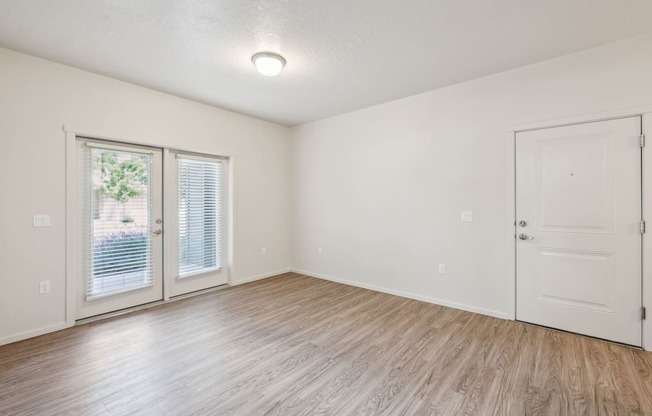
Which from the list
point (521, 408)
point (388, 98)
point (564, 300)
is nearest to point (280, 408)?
point (521, 408)

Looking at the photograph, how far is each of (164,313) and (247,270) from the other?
149 cm

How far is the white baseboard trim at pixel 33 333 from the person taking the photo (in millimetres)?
2627

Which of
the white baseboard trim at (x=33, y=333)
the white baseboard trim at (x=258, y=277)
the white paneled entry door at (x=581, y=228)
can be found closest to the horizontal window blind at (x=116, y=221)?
the white baseboard trim at (x=33, y=333)

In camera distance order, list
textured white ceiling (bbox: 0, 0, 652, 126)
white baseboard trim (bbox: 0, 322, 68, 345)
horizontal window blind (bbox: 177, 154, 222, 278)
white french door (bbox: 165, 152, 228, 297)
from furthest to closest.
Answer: horizontal window blind (bbox: 177, 154, 222, 278) < white french door (bbox: 165, 152, 228, 297) < white baseboard trim (bbox: 0, 322, 68, 345) < textured white ceiling (bbox: 0, 0, 652, 126)

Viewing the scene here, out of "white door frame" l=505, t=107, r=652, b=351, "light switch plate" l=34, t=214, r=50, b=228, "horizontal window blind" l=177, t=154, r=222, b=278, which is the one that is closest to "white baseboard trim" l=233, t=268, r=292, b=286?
"horizontal window blind" l=177, t=154, r=222, b=278

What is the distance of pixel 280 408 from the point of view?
1.81 metres

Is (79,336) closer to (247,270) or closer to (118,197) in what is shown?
(118,197)

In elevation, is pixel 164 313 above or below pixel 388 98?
below

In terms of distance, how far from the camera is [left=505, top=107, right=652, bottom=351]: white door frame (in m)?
2.44

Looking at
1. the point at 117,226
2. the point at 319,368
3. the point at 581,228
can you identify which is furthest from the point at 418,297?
Answer: the point at 117,226

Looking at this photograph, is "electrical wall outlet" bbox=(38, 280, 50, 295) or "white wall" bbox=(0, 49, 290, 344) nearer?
"white wall" bbox=(0, 49, 290, 344)

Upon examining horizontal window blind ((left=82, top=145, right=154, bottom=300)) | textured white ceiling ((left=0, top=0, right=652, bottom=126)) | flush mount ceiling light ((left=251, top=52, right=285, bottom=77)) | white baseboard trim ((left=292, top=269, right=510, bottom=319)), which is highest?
textured white ceiling ((left=0, top=0, right=652, bottom=126))

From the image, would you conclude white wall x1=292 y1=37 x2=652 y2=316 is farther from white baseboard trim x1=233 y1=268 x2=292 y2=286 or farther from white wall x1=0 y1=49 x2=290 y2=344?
white wall x1=0 y1=49 x2=290 y2=344

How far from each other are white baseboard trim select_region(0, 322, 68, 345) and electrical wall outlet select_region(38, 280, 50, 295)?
361 millimetres
